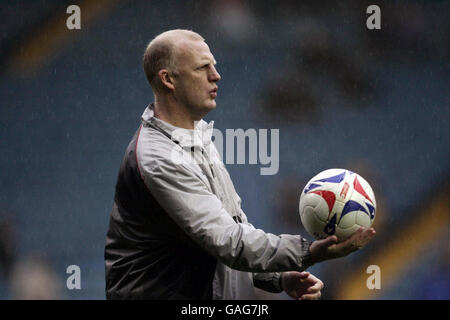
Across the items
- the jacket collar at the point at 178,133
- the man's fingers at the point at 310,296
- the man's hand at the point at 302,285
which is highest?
the jacket collar at the point at 178,133

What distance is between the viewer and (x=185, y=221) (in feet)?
8.27

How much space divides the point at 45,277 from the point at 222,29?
330cm

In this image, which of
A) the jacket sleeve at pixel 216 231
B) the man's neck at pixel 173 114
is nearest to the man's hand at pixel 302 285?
the jacket sleeve at pixel 216 231

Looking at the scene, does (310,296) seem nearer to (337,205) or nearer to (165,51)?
(337,205)

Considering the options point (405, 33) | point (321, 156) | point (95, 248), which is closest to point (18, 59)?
point (95, 248)

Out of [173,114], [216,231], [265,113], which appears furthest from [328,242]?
[265,113]

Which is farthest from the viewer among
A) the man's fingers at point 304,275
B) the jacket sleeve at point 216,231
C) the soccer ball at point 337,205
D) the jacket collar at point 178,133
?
the man's fingers at point 304,275

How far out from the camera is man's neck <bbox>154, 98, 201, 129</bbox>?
2.87 metres

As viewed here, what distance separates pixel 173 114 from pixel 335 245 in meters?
0.96

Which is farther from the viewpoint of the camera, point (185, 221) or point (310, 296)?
point (310, 296)

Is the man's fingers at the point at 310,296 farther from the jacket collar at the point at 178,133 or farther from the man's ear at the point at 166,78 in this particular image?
the man's ear at the point at 166,78

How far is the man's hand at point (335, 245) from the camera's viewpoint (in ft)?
8.14

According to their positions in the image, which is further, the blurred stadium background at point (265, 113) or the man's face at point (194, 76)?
the blurred stadium background at point (265, 113)

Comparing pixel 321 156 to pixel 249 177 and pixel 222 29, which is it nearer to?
pixel 249 177
